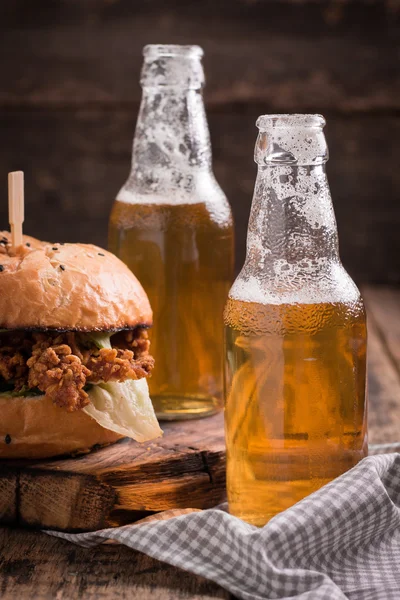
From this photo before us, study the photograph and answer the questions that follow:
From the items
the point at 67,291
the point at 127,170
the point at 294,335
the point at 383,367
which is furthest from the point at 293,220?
the point at 127,170

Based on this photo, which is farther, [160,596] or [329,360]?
[329,360]

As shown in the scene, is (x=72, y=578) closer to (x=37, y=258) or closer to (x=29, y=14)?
(x=37, y=258)

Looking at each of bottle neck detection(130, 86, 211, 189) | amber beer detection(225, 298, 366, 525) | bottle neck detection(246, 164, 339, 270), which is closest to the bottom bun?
amber beer detection(225, 298, 366, 525)

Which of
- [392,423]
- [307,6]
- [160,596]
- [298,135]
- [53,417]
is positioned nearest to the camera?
[160,596]

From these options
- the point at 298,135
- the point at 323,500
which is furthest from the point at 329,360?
the point at 298,135

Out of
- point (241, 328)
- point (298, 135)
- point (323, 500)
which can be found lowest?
point (323, 500)

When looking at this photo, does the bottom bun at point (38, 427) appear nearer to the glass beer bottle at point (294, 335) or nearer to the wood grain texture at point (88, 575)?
the wood grain texture at point (88, 575)

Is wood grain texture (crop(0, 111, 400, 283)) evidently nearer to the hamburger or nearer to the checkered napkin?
the hamburger
